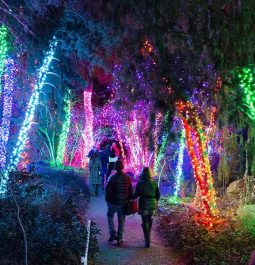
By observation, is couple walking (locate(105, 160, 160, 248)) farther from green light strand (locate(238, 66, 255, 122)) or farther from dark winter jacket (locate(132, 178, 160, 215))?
green light strand (locate(238, 66, 255, 122))

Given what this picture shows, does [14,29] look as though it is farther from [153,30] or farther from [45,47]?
[153,30]

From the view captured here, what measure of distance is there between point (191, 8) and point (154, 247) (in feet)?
16.5

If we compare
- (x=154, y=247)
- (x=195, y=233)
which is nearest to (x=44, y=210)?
(x=154, y=247)

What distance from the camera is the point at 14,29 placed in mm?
13461

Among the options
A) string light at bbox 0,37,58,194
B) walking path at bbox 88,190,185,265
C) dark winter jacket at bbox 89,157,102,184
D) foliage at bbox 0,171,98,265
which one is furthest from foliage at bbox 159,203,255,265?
dark winter jacket at bbox 89,157,102,184

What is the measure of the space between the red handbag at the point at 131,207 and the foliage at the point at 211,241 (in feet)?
3.67

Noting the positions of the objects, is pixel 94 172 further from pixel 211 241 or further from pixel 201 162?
pixel 211 241

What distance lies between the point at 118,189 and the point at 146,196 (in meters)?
0.61

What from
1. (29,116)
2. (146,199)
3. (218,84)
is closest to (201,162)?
(218,84)

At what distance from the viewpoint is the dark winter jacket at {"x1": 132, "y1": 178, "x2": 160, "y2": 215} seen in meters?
9.87

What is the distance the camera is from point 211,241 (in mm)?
9312

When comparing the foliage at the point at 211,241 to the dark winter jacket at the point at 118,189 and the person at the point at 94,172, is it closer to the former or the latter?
the dark winter jacket at the point at 118,189

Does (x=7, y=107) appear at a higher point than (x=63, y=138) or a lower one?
lower

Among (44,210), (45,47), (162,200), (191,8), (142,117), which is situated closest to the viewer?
(191,8)
